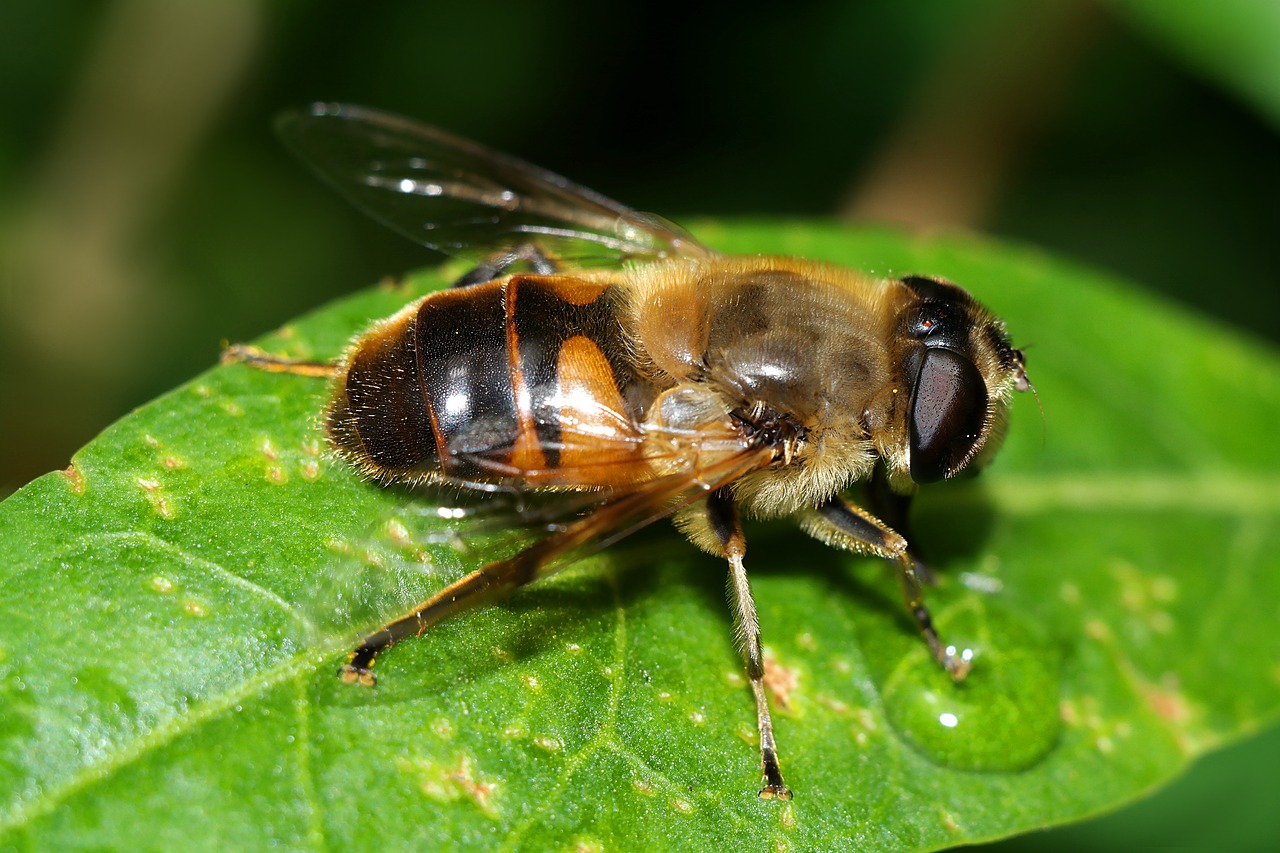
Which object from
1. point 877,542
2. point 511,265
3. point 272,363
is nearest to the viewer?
point 877,542

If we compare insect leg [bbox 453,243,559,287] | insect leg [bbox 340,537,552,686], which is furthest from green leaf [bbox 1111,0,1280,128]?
insect leg [bbox 340,537,552,686]

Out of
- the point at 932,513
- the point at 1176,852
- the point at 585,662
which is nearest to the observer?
the point at 585,662

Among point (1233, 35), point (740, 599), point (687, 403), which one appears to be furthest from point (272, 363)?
point (1233, 35)

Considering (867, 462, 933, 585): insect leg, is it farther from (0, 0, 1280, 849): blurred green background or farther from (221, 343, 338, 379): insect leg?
(0, 0, 1280, 849): blurred green background

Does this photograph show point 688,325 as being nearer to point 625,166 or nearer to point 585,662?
point 585,662

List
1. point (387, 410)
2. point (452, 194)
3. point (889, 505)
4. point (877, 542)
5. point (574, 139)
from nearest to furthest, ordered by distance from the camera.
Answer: point (387, 410)
point (877, 542)
point (889, 505)
point (452, 194)
point (574, 139)

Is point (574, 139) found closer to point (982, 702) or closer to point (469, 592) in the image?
point (982, 702)

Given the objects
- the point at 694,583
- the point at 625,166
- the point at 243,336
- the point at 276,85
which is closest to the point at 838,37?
the point at 625,166
